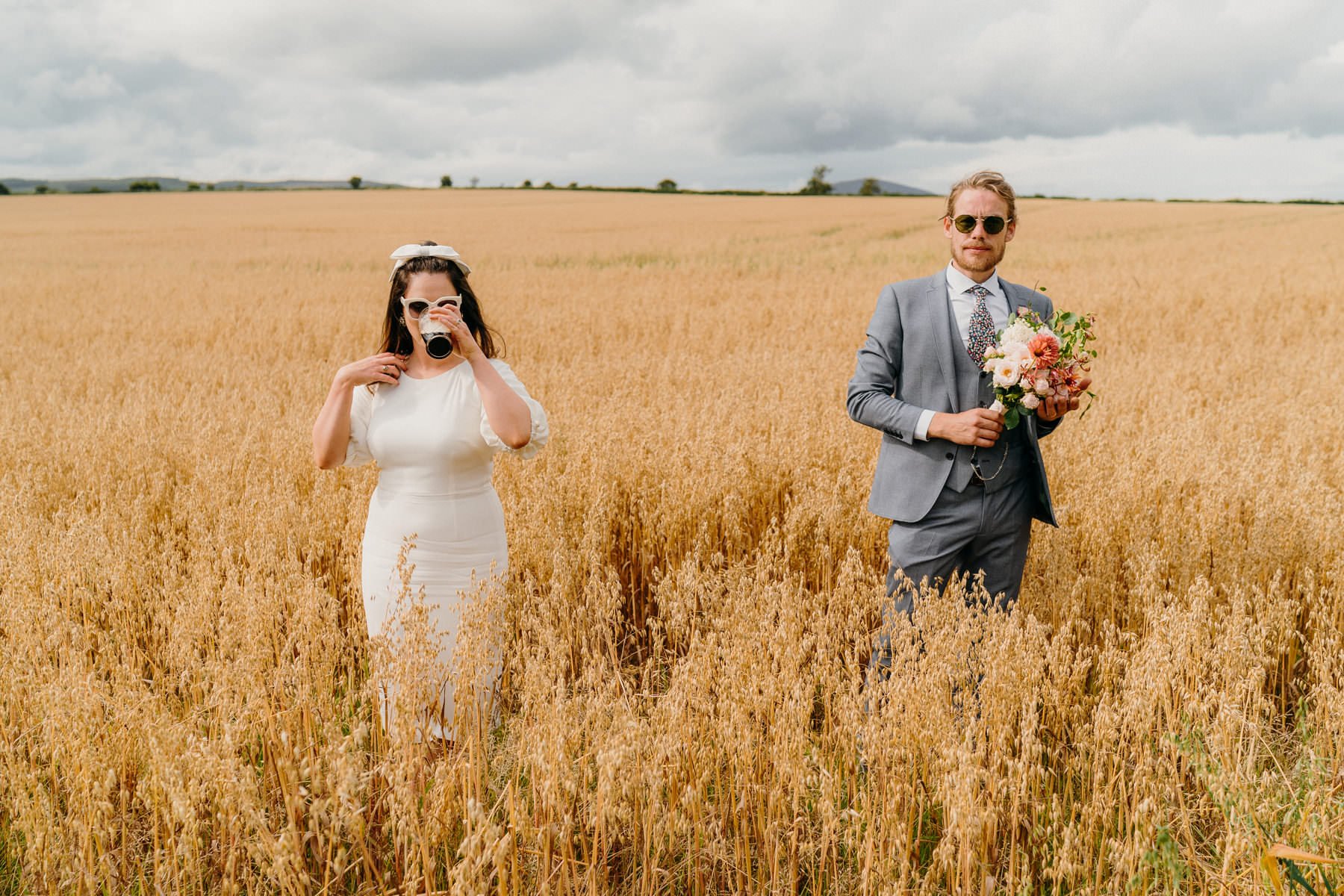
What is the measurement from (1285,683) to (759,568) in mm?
1949

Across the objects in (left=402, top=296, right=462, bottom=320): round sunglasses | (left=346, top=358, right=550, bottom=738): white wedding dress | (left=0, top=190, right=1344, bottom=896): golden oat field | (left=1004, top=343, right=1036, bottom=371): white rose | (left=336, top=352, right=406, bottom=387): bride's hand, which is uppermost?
(left=402, top=296, right=462, bottom=320): round sunglasses

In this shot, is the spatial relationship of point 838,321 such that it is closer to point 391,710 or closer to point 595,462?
point 595,462

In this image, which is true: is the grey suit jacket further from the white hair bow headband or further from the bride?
the white hair bow headband

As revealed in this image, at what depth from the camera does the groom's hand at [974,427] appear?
230cm

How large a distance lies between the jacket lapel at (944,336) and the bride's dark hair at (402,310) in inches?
56.1

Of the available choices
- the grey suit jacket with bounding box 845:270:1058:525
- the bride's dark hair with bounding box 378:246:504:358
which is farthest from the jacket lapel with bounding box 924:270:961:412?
the bride's dark hair with bounding box 378:246:504:358

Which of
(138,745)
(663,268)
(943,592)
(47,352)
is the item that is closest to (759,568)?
(943,592)

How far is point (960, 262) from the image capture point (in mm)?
2549

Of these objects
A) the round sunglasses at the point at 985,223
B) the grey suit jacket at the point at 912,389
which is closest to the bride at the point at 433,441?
the grey suit jacket at the point at 912,389

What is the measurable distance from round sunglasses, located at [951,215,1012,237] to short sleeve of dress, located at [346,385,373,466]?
196cm

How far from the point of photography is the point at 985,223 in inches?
95.5

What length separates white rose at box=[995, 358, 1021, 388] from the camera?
221 cm

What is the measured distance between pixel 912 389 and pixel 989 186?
26.5 inches

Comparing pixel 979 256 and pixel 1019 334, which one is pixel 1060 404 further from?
pixel 979 256
